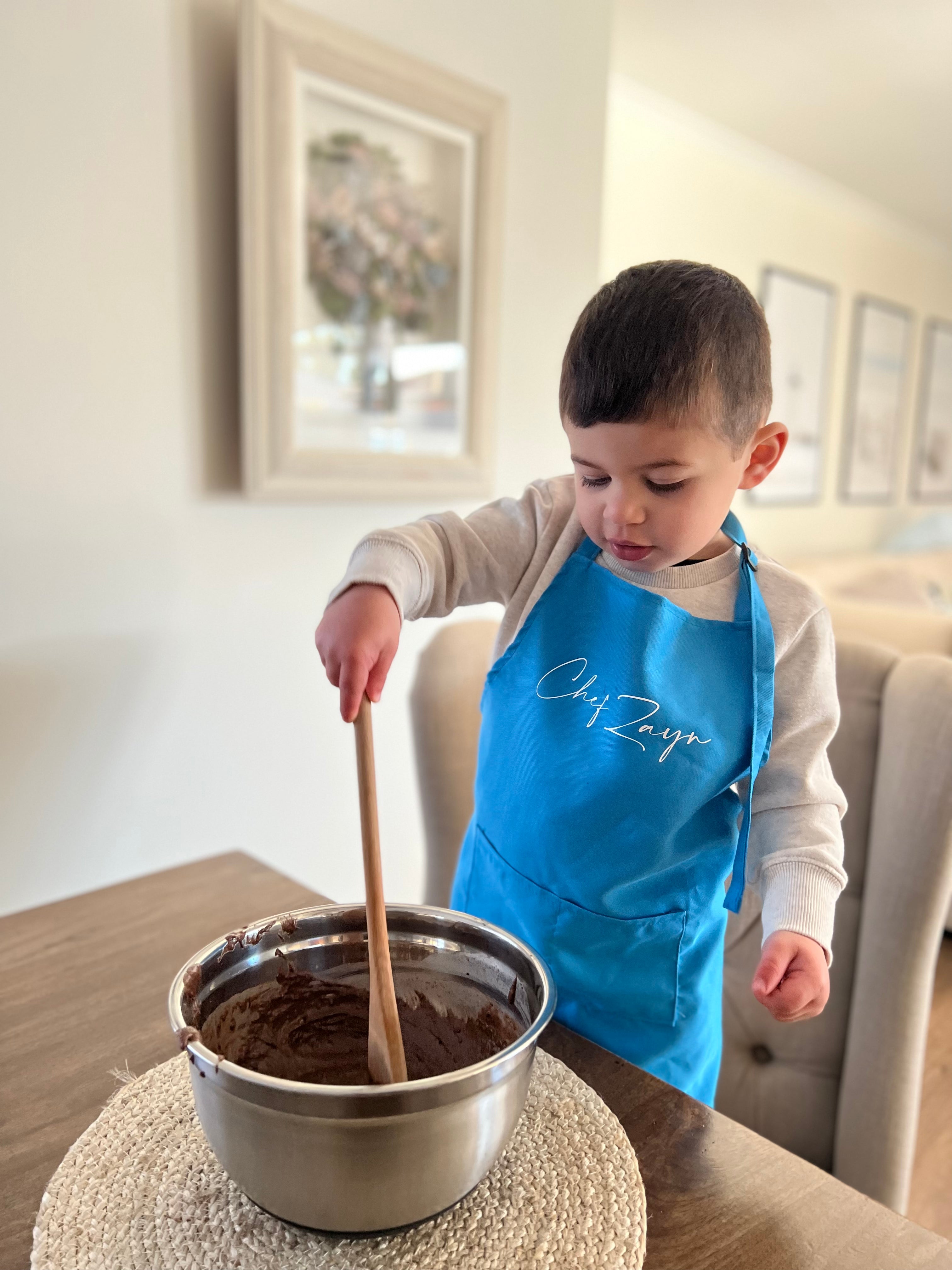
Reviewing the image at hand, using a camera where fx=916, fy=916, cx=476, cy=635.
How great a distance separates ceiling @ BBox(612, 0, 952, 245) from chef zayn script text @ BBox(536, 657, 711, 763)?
2188 millimetres

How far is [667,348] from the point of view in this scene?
1.97 ft

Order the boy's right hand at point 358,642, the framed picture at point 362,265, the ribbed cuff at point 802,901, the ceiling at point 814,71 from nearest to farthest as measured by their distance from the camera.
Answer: the boy's right hand at point 358,642 < the ribbed cuff at point 802,901 < the framed picture at point 362,265 < the ceiling at point 814,71

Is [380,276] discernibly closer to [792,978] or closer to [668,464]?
[668,464]

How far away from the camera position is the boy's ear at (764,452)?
0.70 meters

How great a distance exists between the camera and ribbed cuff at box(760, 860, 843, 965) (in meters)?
0.64

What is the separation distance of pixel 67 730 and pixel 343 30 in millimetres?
1175

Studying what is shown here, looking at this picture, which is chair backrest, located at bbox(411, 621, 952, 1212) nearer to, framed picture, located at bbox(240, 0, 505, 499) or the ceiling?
framed picture, located at bbox(240, 0, 505, 499)

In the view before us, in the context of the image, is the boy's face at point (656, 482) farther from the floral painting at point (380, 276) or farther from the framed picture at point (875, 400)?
the framed picture at point (875, 400)

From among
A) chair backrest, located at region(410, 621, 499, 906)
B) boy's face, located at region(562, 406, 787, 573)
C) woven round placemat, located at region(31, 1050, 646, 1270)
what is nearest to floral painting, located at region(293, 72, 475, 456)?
chair backrest, located at region(410, 621, 499, 906)

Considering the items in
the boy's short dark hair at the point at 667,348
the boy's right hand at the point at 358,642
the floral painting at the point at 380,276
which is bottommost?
the boy's right hand at the point at 358,642

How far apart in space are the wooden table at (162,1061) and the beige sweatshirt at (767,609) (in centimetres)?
15

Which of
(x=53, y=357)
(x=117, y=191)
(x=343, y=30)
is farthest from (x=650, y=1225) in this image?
(x=343, y=30)

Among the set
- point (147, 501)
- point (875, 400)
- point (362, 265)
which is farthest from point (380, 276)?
point (875, 400)

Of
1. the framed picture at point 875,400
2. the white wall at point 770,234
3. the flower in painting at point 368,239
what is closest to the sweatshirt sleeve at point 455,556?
the flower in painting at point 368,239
